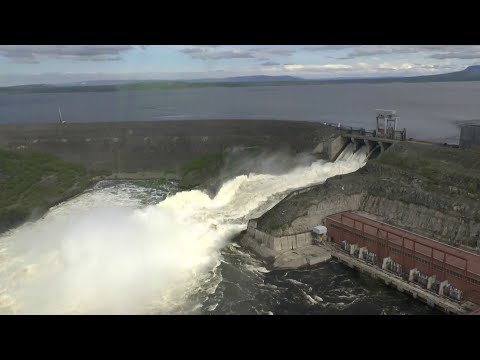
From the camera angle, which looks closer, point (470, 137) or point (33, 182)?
point (470, 137)

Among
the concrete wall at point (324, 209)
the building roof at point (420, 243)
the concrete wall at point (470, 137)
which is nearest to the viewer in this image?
the building roof at point (420, 243)

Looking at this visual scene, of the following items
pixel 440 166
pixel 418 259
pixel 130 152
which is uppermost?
pixel 440 166

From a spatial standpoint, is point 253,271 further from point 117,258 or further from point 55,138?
point 55,138

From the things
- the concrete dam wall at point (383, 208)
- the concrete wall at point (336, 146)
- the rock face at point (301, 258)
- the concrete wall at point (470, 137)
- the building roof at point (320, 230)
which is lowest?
the rock face at point (301, 258)

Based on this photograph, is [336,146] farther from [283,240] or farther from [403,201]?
[283,240]

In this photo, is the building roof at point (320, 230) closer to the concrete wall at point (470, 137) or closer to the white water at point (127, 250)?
the white water at point (127, 250)

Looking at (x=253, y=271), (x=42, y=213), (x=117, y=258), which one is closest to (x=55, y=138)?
(x=42, y=213)

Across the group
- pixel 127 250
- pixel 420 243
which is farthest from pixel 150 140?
pixel 420 243

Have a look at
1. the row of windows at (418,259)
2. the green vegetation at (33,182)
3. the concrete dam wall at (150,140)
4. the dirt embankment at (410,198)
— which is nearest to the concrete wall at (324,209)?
the dirt embankment at (410,198)
